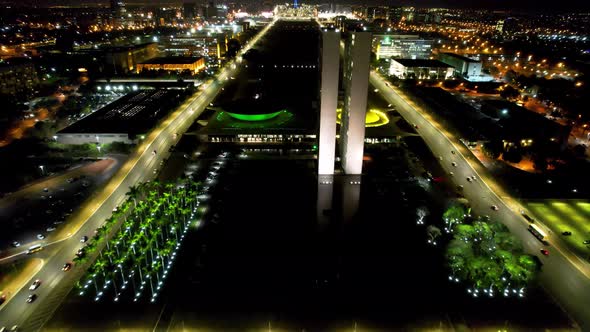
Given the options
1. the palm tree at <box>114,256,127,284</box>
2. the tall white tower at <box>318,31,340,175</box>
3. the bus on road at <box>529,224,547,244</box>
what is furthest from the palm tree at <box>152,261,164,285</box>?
the bus on road at <box>529,224,547,244</box>

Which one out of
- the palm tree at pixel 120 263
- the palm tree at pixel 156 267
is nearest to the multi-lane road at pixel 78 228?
the palm tree at pixel 120 263

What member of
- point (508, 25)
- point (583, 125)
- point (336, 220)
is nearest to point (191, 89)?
point (336, 220)

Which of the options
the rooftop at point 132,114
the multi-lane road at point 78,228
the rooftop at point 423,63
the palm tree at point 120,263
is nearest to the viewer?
the multi-lane road at point 78,228

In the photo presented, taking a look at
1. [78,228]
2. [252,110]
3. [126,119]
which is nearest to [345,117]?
[252,110]

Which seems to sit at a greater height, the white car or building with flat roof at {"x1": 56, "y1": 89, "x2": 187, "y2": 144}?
building with flat roof at {"x1": 56, "y1": 89, "x2": 187, "y2": 144}

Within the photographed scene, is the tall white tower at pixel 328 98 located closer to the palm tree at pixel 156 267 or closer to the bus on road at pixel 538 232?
the bus on road at pixel 538 232

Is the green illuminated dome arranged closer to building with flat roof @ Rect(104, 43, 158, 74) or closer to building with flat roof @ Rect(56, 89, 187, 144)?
building with flat roof @ Rect(56, 89, 187, 144)
